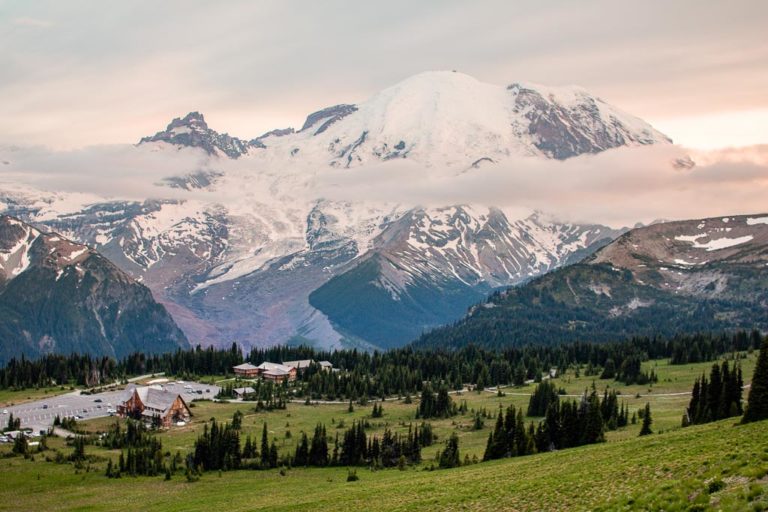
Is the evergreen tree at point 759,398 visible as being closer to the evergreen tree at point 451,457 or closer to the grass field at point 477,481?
the grass field at point 477,481

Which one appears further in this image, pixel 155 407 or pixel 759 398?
pixel 155 407

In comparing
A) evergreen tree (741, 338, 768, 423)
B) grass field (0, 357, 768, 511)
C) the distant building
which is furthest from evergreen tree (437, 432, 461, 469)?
the distant building

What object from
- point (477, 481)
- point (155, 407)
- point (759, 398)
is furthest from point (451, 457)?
point (155, 407)

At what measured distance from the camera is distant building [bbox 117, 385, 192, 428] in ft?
573

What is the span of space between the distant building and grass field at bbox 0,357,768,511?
7711 millimetres

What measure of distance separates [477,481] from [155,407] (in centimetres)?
10677

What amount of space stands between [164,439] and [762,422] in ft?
347

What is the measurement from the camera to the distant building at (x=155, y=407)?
17462 cm

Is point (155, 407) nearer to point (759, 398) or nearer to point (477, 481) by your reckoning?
point (477, 481)

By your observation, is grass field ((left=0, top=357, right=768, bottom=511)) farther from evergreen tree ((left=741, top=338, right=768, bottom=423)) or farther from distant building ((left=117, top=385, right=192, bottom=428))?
distant building ((left=117, top=385, right=192, bottom=428))

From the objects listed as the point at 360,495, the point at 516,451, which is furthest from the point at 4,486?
the point at 516,451

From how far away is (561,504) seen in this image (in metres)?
61.5

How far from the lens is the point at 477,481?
Answer: 276ft

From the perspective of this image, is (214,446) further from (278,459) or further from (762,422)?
(762,422)
